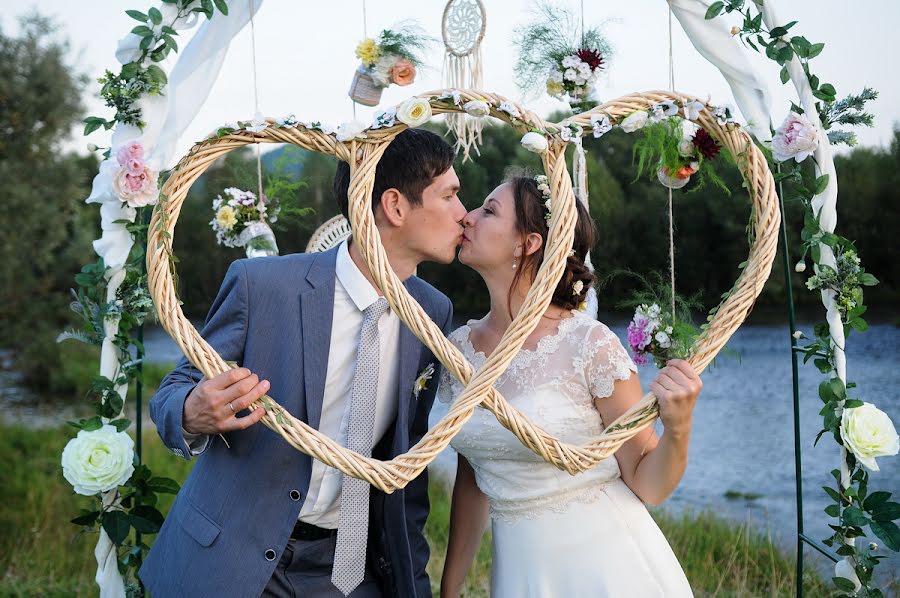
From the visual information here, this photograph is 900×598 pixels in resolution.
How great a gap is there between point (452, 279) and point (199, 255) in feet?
8.21

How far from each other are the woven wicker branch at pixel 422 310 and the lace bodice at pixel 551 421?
1.30 feet

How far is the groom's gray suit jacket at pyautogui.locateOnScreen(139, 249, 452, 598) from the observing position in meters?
2.84

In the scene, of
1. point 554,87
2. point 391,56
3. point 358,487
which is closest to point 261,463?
point 358,487

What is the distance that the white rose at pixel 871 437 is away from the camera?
3.12 metres

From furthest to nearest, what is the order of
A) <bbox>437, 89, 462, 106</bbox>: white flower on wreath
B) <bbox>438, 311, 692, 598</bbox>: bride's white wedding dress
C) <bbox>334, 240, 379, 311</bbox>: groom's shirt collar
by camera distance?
1. <bbox>334, 240, 379, 311</bbox>: groom's shirt collar
2. <bbox>438, 311, 692, 598</bbox>: bride's white wedding dress
3. <bbox>437, 89, 462, 106</bbox>: white flower on wreath

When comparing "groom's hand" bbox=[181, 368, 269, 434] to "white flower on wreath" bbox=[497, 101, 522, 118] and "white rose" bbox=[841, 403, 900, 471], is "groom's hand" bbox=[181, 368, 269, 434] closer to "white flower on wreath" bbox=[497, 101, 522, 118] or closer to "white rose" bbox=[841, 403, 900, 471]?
"white flower on wreath" bbox=[497, 101, 522, 118]

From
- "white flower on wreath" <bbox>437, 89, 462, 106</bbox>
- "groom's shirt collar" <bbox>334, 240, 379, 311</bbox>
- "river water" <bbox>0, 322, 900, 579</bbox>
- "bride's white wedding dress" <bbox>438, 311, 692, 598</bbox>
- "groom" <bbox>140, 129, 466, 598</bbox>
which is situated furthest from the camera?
"river water" <bbox>0, 322, 900, 579</bbox>

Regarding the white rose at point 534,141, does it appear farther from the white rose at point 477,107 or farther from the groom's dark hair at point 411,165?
the groom's dark hair at point 411,165

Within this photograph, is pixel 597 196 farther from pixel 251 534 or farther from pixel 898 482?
pixel 251 534

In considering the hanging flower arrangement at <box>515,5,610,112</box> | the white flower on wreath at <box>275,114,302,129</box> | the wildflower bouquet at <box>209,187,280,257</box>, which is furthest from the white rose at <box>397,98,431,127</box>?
the wildflower bouquet at <box>209,187,280,257</box>

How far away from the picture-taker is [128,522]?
3262 mm

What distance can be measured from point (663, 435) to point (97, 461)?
2.02 meters

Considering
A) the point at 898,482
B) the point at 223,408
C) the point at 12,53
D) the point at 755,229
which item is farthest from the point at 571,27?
the point at 12,53

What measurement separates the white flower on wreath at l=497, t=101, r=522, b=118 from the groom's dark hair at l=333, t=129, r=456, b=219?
2.17 ft
